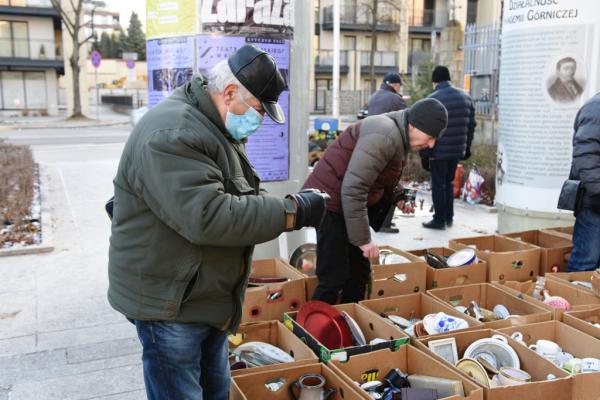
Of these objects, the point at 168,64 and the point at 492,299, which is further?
the point at 168,64

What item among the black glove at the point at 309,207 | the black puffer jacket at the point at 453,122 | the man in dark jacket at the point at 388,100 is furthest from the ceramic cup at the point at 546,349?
the black puffer jacket at the point at 453,122

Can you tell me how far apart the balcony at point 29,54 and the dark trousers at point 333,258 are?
3844cm

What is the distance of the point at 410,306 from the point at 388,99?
386cm

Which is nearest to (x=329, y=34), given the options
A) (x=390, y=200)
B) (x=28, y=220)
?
(x=28, y=220)

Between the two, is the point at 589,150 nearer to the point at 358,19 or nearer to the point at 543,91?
the point at 543,91

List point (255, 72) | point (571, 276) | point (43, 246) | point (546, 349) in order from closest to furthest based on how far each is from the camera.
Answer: point (255, 72) < point (546, 349) < point (571, 276) < point (43, 246)

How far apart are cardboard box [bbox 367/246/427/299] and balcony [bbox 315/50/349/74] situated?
3908cm

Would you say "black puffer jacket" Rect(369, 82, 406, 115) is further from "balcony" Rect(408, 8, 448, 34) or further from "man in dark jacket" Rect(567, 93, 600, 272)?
"balcony" Rect(408, 8, 448, 34)

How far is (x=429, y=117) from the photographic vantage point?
360 centimetres

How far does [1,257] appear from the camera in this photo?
643cm

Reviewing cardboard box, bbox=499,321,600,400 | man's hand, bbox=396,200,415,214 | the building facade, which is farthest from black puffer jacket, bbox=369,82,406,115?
the building facade

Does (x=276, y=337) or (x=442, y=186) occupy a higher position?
(x=442, y=186)

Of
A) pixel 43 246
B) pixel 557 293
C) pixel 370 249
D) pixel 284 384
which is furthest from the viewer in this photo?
pixel 43 246

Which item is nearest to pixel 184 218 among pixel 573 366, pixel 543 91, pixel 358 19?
pixel 573 366
